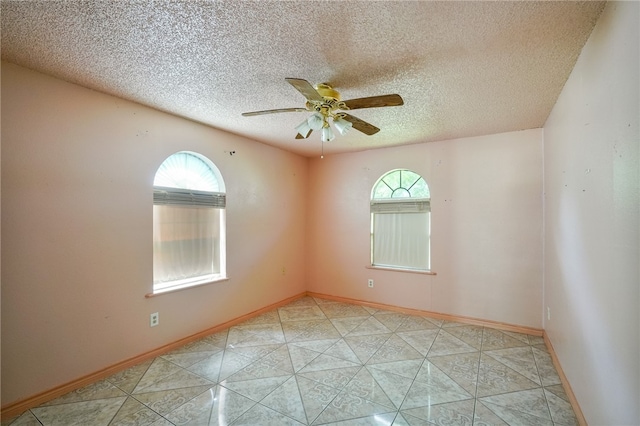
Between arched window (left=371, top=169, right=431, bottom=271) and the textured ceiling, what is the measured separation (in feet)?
4.84

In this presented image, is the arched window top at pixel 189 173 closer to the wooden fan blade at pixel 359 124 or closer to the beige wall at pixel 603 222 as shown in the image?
the wooden fan blade at pixel 359 124

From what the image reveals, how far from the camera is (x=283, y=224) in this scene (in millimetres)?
4391

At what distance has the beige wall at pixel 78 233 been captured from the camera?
1966mm

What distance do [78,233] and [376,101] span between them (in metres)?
2.46

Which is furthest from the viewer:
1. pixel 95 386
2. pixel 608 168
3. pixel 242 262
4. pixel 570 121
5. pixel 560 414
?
pixel 242 262

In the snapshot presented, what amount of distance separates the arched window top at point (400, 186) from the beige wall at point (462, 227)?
0.10m

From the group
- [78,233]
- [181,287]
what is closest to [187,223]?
[181,287]

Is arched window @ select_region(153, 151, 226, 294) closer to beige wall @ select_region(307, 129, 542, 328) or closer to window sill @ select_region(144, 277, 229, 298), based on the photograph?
window sill @ select_region(144, 277, 229, 298)

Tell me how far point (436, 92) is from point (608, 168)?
1.30 meters

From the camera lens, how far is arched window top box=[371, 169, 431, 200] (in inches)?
157

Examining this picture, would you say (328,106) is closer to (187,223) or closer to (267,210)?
(187,223)

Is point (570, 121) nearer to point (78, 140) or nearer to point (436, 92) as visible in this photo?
point (436, 92)

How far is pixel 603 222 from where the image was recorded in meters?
1.47

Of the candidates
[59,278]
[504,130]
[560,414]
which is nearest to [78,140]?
[59,278]
